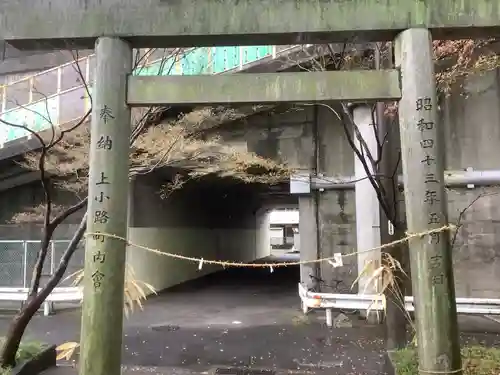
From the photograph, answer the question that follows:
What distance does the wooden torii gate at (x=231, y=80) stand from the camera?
418cm

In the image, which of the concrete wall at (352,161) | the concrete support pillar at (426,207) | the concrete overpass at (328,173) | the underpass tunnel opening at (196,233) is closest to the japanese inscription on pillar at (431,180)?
the concrete support pillar at (426,207)

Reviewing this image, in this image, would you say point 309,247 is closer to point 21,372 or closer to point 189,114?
point 189,114

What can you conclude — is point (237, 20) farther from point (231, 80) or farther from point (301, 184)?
point (301, 184)

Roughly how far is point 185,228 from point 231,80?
1556 cm

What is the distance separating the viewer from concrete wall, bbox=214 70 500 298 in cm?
1189

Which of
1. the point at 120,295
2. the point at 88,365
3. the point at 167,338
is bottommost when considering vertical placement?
the point at 167,338

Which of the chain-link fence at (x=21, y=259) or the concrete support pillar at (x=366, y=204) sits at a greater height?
the concrete support pillar at (x=366, y=204)

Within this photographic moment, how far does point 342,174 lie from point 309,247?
2.28 metres

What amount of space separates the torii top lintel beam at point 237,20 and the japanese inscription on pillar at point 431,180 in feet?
2.77

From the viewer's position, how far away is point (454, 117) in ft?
40.4

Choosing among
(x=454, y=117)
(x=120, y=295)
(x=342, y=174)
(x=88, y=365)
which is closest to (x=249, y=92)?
(x=120, y=295)

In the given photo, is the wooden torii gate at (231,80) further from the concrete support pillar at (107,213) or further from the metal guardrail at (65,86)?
the metal guardrail at (65,86)

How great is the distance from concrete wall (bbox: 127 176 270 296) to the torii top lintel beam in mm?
10243

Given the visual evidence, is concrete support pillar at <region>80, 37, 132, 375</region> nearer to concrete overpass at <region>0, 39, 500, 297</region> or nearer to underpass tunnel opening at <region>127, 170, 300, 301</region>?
concrete overpass at <region>0, 39, 500, 297</region>
